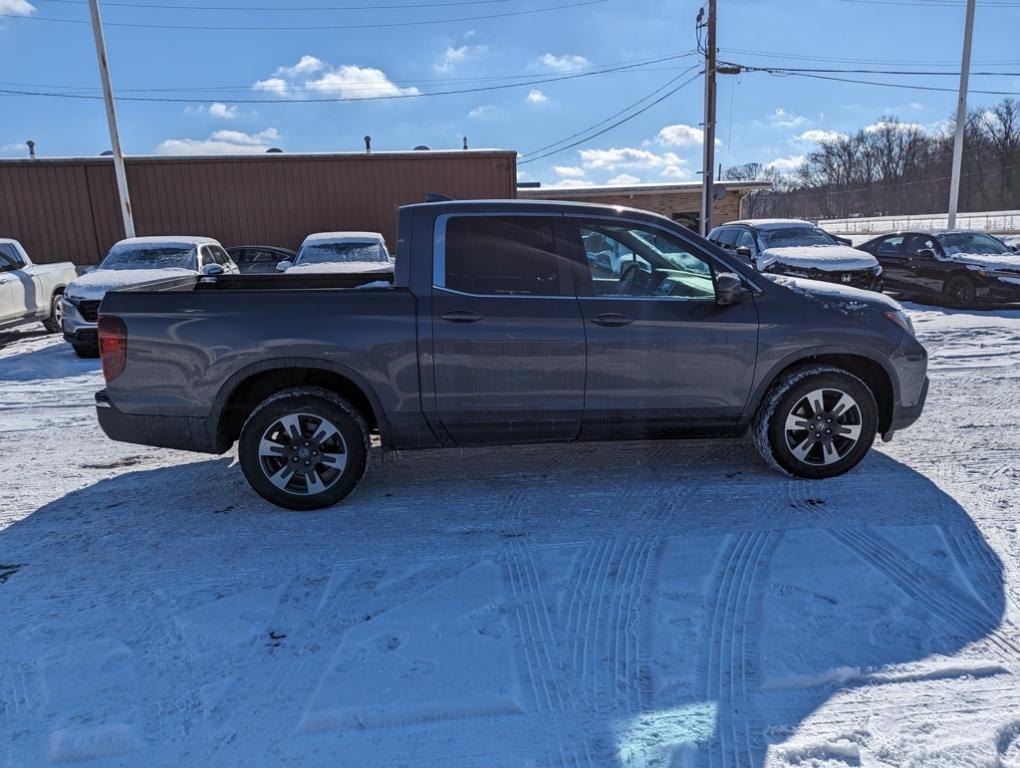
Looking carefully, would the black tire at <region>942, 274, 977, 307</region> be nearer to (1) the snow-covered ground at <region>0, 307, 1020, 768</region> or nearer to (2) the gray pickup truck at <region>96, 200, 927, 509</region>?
(1) the snow-covered ground at <region>0, 307, 1020, 768</region>

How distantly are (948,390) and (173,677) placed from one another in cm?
706

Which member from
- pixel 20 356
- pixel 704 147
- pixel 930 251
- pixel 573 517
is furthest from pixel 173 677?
pixel 704 147

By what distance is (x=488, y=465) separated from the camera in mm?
5043

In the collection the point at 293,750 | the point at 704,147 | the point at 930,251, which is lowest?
the point at 293,750

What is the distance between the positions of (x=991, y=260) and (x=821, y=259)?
10.2 ft

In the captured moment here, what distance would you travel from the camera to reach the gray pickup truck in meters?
4.09

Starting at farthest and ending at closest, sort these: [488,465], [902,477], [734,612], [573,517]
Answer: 1. [488,465]
2. [902,477]
3. [573,517]
4. [734,612]

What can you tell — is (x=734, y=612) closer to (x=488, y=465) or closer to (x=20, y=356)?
(x=488, y=465)

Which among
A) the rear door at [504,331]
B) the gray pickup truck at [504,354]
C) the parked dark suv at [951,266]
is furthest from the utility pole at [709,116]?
the rear door at [504,331]

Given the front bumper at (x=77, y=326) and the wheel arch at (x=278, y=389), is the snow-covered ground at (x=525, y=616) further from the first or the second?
the front bumper at (x=77, y=326)

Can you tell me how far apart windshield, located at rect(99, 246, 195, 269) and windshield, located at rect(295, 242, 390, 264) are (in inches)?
69.5

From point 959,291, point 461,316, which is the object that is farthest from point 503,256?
point 959,291

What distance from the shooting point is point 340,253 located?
38.7 feet

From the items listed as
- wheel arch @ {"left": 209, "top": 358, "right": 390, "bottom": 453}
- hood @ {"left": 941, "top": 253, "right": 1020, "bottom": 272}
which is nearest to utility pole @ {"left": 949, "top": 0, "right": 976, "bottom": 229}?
hood @ {"left": 941, "top": 253, "right": 1020, "bottom": 272}
